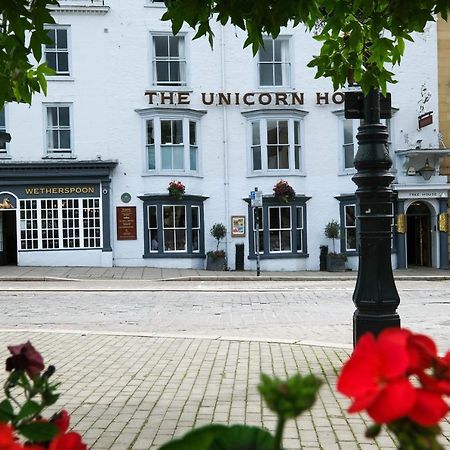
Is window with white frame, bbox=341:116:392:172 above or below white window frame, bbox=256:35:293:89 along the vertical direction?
below

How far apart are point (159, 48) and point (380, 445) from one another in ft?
75.7

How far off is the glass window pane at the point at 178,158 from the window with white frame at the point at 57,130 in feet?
13.5

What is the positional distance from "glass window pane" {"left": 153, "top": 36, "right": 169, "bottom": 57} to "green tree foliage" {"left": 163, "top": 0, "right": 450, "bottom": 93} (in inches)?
811

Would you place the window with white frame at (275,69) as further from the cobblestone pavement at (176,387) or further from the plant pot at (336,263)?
the cobblestone pavement at (176,387)

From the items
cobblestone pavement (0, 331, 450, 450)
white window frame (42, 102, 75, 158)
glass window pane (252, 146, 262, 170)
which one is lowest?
cobblestone pavement (0, 331, 450, 450)

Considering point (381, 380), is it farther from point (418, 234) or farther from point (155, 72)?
point (418, 234)

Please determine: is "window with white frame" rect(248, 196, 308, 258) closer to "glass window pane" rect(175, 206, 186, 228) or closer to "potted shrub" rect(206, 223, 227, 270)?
"potted shrub" rect(206, 223, 227, 270)

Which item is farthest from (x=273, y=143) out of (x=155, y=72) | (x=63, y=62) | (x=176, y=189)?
(x=63, y=62)

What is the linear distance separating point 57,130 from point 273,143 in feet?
28.2

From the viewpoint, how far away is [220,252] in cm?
2412

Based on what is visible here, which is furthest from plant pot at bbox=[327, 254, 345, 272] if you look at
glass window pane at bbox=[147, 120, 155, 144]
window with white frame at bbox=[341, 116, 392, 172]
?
glass window pane at bbox=[147, 120, 155, 144]

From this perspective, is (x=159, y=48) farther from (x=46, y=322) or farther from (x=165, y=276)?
(x=46, y=322)

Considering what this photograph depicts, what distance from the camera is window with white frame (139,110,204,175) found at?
24484 mm

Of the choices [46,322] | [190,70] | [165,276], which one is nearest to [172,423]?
[46,322]
